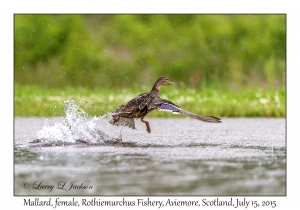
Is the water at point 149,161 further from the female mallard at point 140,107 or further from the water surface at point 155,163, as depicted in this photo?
the female mallard at point 140,107

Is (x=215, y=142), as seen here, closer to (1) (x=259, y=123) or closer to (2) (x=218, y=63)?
(1) (x=259, y=123)

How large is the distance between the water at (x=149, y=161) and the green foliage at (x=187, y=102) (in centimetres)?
281

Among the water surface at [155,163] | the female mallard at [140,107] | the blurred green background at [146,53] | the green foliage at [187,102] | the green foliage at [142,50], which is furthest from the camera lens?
the green foliage at [142,50]

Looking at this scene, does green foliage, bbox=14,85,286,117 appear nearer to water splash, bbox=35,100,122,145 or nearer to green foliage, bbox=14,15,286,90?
green foliage, bbox=14,15,286,90

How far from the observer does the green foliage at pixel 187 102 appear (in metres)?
16.7

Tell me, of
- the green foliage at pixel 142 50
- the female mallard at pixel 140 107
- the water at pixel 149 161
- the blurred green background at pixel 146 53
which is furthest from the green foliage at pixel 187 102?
the female mallard at pixel 140 107

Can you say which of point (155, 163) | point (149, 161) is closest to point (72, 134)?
point (149, 161)

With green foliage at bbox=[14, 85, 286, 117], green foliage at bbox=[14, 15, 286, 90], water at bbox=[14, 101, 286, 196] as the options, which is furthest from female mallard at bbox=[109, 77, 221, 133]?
green foliage at bbox=[14, 15, 286, 90]

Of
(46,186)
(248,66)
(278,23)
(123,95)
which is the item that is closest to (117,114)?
(46,186)

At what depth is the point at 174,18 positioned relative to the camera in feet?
90.0

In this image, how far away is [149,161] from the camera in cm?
942

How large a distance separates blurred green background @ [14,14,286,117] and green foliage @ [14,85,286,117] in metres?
0.96

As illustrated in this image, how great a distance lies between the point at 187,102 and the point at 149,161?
8.07 meters

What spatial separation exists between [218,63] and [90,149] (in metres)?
13.5
